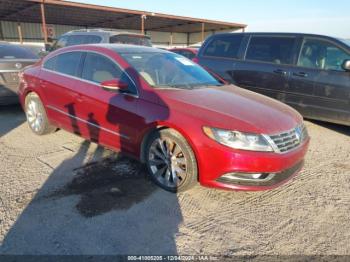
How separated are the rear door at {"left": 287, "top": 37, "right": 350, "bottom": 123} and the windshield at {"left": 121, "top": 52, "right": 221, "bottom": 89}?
218cm

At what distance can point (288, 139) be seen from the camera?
3.18 m

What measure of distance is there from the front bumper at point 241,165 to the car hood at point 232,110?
0.24 metres

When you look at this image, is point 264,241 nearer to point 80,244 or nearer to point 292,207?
point 292,207

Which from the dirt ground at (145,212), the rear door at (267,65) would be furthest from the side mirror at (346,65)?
the dirt ground at (145,212)

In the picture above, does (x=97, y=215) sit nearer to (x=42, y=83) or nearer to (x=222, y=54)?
(x=42, y=83)

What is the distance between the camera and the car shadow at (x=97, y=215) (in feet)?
8.18

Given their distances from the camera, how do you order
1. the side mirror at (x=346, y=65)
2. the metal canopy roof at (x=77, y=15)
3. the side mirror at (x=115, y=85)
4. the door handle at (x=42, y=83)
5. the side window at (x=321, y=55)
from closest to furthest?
1. the side mirror at (x=115, y=85)
2. the door handle at (x=42, y=83)
3. the side mirror at (x=346, y=65)
4. the side window at (x=321, y=55)
5. the metal canopy roof at (x=77, y=15)

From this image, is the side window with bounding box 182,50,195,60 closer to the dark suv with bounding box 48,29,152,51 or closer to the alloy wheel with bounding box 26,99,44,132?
the dark suv with bounding box 48,29,152,51

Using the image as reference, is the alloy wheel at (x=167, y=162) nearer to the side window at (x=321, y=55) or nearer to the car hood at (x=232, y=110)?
the car hood at (x=232, y=110)

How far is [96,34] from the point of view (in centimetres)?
838

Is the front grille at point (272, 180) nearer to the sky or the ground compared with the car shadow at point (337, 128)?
nearer to the sky

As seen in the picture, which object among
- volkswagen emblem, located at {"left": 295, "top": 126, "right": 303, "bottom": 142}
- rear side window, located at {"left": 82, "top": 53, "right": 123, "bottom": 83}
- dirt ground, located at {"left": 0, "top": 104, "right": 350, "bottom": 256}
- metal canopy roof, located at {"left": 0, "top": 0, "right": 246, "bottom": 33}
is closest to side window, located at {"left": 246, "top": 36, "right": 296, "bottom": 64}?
dirt ground, located at {"left": 0, "top": 104, "right": 350, "bottom": 256}

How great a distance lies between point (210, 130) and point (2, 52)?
18.2 ft

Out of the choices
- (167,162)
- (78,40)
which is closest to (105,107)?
(167,162)
